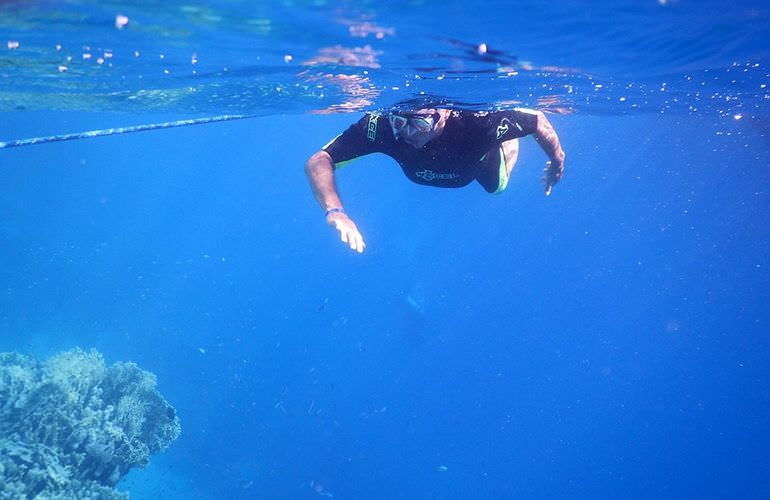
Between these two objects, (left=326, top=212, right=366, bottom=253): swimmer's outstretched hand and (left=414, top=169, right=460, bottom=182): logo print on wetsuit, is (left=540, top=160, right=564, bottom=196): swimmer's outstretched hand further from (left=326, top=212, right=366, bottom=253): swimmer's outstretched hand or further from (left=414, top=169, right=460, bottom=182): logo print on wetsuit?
(left=326, top=212, right=366, bottom=253): swimmer's outstretched hand

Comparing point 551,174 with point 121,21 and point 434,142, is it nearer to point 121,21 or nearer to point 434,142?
point 434,142

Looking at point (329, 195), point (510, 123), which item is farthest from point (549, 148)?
point (329, 195)

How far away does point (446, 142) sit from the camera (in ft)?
19.5

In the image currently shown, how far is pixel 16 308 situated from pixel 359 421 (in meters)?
26.6

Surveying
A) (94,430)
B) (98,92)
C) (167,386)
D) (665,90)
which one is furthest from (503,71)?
(167,386)

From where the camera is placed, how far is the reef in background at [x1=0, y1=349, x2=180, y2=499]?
8.44m

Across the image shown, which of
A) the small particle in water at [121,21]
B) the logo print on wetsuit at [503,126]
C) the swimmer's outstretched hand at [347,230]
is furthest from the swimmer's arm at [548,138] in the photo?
the small particle in water at [121,21]

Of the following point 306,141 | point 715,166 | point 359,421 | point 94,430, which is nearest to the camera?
point 94,430

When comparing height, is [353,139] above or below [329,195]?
above

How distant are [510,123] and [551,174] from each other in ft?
4.11

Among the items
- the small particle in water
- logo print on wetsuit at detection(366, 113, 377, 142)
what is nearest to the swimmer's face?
logo print on wetsuit at detection(366, 113, 377, 142)

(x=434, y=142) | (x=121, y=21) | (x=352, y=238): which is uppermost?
(x=121, y=21)

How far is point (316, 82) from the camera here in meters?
10.8

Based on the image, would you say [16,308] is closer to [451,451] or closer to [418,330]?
[418,330]
